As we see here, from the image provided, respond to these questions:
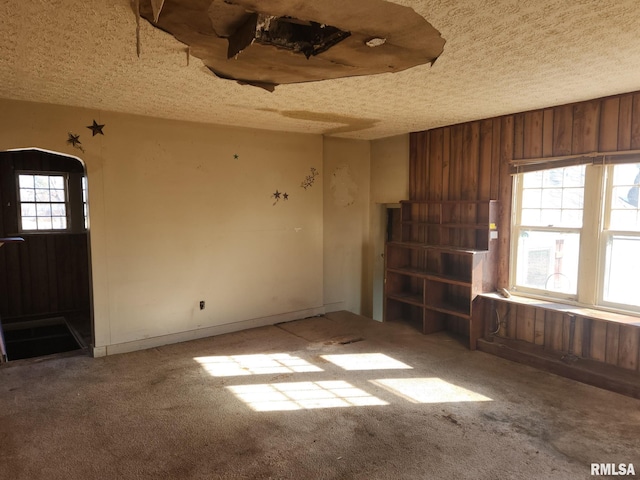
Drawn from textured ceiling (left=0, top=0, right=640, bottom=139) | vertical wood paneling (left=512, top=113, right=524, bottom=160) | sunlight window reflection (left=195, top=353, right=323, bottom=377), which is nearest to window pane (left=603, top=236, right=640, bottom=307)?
vertical wood paneling (left=512, top=113, right=524, bottom=160)

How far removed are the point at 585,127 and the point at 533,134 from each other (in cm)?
49

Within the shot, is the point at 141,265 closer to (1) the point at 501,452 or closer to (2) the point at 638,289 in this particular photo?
(1) the point at 501,452

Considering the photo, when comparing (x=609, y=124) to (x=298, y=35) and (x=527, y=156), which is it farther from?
(x=298, y=35)

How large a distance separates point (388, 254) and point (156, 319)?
301 cm

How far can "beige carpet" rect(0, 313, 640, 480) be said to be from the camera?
2557 mm

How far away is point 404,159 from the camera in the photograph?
5.76 metres

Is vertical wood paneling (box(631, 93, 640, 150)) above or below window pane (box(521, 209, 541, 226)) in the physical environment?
above

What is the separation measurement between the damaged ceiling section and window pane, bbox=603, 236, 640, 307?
99.4 inches

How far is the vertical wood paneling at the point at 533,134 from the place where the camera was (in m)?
4.21

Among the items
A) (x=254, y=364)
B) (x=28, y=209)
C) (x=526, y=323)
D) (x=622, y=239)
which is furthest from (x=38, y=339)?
(x=622, y=239)

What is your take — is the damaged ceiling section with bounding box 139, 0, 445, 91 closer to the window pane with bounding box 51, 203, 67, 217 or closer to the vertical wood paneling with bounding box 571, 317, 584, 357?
the vertical wood paneling with bounding box 571, 317, 584, 357

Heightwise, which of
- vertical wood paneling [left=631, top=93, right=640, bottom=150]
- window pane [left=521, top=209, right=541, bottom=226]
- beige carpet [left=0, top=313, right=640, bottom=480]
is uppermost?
vertical wood paneling [left=631, top=93, right=640, bottom=150]

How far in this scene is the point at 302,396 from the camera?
11.4ft

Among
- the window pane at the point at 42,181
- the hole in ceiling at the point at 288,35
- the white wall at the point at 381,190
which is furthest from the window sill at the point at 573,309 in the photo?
the window pane at the point at 42,181
